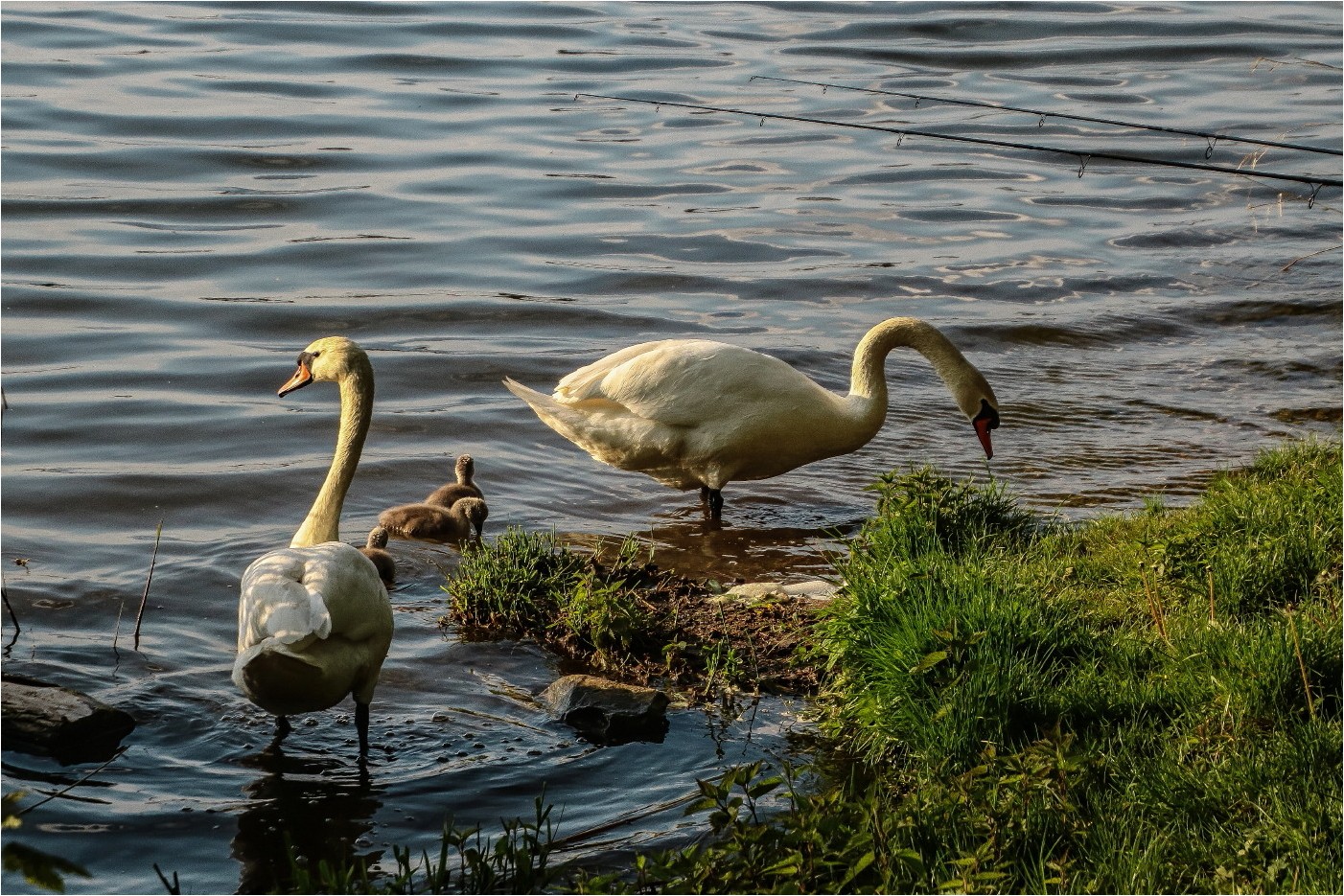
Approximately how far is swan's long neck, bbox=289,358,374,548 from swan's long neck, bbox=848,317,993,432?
8.83 feet

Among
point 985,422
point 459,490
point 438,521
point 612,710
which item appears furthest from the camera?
point 985,422

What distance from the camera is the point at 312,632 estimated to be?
4562 mm

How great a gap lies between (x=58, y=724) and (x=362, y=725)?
96cm

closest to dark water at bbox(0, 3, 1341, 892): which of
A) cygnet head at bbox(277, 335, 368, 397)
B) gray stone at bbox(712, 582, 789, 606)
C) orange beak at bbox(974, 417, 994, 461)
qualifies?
orange beak at bbox(974, 417, 994, 461)

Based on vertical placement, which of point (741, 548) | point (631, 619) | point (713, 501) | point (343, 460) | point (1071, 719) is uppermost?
point (343, 460)

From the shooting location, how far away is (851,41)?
2309cm

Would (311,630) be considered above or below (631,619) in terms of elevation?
above

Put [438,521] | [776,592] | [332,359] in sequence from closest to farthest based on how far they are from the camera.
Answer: [776,592]
[332,359]
[438,521]

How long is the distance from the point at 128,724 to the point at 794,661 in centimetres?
229

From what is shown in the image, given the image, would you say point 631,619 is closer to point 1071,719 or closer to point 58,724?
point 1071,719

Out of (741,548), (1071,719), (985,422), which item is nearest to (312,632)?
(1071,719)

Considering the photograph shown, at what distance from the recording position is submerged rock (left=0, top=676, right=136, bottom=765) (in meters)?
5.01

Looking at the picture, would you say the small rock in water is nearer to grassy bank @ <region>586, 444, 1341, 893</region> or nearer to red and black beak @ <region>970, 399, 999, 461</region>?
grassy bank @ <region>586, 444, 1341, 893</region>

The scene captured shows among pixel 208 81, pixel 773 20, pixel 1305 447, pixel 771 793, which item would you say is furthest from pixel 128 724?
→ pixel 773 20
